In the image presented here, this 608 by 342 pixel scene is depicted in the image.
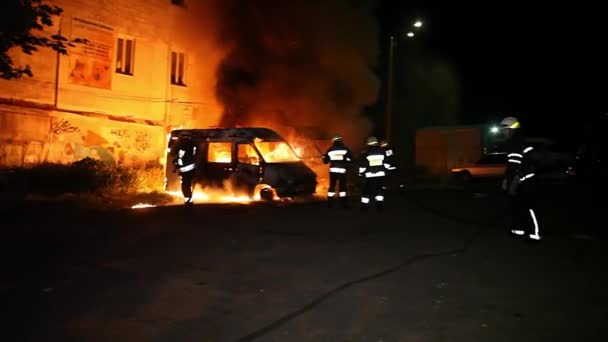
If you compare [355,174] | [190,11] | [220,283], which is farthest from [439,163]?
[220,283]

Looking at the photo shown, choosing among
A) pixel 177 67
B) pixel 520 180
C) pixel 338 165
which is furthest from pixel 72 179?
pixel 520 180

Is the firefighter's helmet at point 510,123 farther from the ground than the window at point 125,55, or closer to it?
closer to it

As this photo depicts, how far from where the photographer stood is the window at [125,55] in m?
18.7

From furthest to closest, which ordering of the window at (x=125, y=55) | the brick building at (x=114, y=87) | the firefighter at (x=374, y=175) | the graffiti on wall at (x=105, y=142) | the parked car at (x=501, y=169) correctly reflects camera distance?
the parked car at (x=501, y=169), the window at (x=125, y=55), the graffiti on wall at (x=105, y=142), the brick building at (x=114, y=87), the firefighter at (x=374, y=175)

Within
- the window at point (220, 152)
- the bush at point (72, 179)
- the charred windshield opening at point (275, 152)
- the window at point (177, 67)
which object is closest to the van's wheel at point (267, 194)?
the charred windshield opening at point (275, 152)

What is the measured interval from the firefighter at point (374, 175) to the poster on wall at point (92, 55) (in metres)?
10.6

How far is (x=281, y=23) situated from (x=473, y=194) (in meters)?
10.5

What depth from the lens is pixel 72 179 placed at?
14164 mm

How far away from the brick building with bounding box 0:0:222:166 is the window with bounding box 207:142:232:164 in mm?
5613

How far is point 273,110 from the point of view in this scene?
822 inches

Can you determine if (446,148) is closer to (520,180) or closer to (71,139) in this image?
(71,139)

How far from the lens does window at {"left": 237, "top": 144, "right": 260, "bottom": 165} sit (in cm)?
1339

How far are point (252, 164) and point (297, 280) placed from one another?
25.9 feet

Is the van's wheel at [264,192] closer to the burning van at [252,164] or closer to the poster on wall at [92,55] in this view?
the burning van at [252,164]
